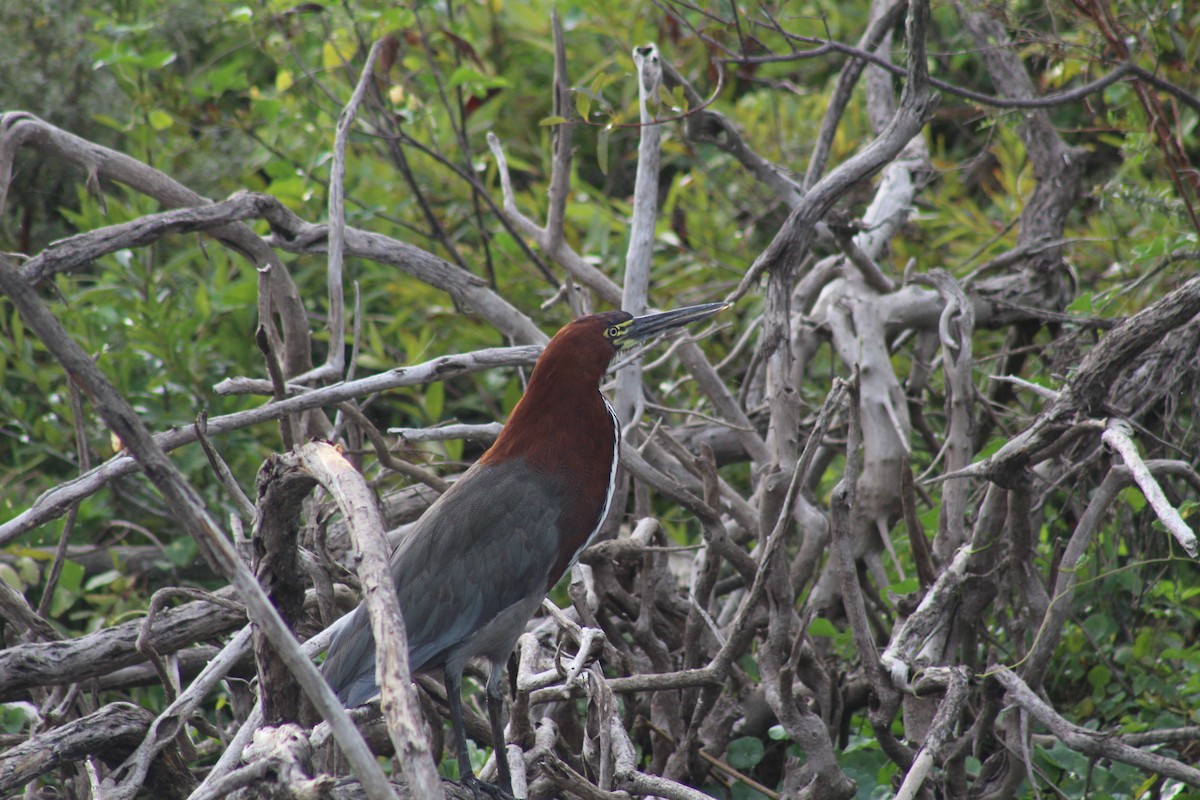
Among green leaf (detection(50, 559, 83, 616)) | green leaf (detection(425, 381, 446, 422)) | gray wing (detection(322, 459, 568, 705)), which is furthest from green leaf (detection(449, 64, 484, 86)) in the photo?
green leaf (detection(50, 559, 83, 616))

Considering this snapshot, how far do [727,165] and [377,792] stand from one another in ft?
16.4

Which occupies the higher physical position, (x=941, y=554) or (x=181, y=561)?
(x=941, y=554)

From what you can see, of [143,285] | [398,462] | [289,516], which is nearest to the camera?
[289,516]

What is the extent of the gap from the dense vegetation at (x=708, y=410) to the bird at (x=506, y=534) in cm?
16

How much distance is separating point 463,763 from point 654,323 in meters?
1.33

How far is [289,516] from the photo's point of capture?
224 centimetres

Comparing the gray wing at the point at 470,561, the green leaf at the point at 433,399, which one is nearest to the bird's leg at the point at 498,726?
the gray wing at the point at 470,561

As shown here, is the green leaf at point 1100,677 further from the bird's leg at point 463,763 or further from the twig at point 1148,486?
the bird's leg at point 463,763

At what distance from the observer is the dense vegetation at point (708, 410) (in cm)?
288

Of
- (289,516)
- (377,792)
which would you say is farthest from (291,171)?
(377,792)

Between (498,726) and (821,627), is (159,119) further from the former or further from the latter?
(821,627)

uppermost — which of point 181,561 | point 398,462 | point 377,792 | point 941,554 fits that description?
point 377,792

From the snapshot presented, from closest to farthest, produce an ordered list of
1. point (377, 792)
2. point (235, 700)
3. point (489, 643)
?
point (377, 792) → point (489, 643) → point (235, 700)

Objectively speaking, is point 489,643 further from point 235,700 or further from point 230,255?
point 230,255
